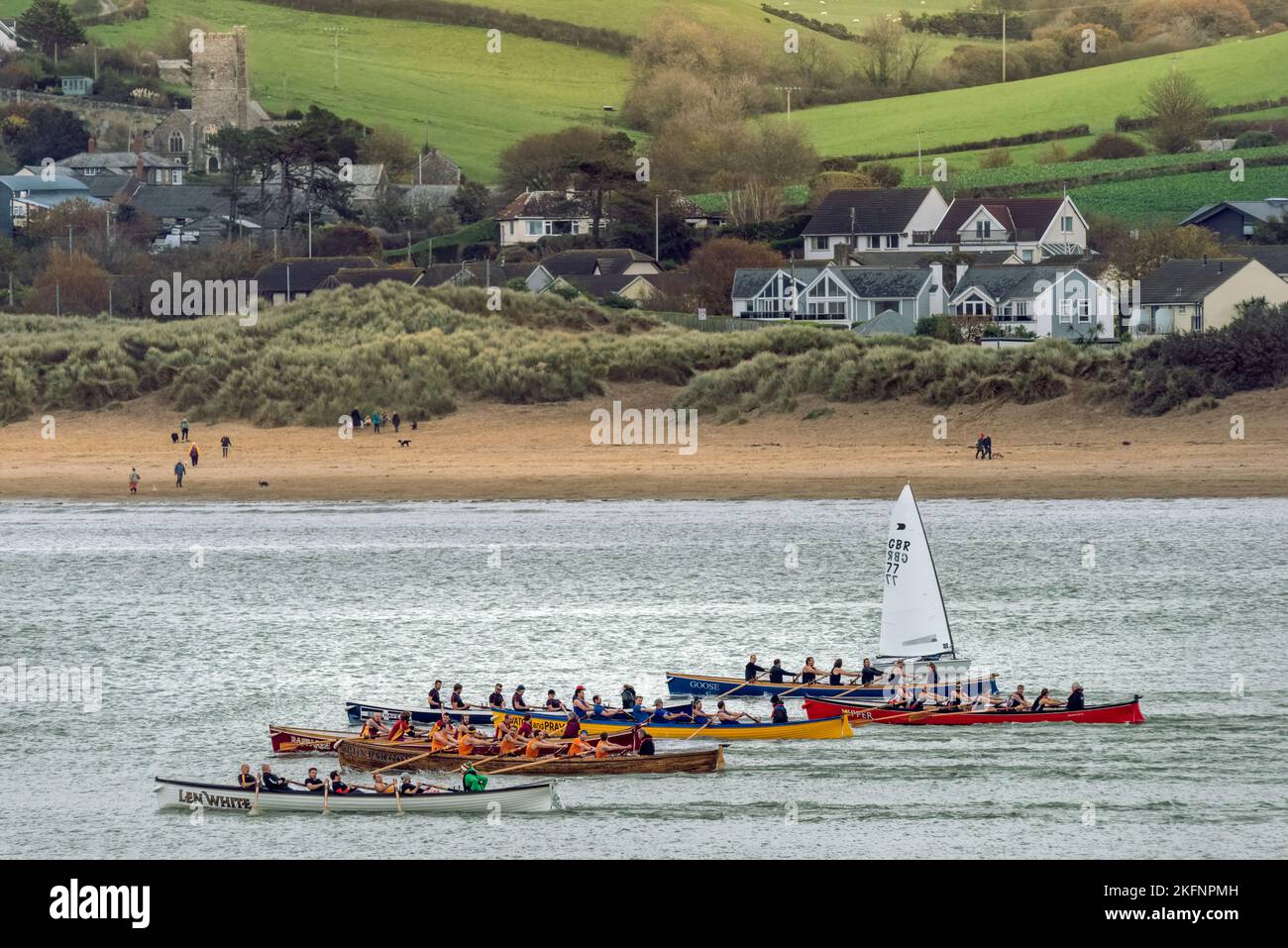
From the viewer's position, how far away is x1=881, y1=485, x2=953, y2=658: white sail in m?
37.7

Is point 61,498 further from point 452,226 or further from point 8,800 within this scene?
point 452,226

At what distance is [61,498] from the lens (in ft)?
209

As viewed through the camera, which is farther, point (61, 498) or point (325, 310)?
point (325, 310)

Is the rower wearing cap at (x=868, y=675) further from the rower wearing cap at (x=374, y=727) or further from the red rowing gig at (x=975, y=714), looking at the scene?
the rower wearing cap at (x=374, y=727)

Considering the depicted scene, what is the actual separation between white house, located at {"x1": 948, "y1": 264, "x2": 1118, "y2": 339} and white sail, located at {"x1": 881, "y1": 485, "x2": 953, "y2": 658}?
53955mm

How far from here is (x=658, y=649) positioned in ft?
140

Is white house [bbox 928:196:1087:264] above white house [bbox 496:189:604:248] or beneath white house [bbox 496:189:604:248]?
beneath

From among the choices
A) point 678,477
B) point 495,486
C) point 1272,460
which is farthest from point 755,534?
point 1272,460

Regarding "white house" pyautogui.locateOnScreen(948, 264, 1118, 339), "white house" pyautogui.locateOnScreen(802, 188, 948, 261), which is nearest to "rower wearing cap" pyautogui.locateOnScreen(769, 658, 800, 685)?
"white house" pyautogui.locateOnScreen(948, 264, 1118, 339)

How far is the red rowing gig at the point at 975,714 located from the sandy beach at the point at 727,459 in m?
22.8

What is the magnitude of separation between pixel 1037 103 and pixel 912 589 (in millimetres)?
146552

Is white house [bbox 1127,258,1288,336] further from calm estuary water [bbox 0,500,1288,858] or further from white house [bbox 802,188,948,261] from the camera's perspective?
white house [bbox 802,188,948,261]

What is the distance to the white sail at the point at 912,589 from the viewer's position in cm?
3772
